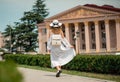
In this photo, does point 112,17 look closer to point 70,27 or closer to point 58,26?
point 70,27

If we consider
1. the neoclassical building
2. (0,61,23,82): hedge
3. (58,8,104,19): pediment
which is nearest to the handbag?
(0,61,23,82): hedge

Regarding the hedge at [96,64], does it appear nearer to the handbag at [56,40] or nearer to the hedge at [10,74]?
the handbag at [56,40]

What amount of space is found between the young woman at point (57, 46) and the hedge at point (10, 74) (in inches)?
375

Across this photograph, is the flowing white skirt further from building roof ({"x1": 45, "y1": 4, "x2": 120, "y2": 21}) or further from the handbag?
building roof ({"x1": 45, "y1": 4, "x2": 120, "y2": 21})

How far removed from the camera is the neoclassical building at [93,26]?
205 feet

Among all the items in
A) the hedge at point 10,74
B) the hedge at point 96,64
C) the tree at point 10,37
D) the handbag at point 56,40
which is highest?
the hedge at point 10,74

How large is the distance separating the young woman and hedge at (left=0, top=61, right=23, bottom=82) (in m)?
9.53

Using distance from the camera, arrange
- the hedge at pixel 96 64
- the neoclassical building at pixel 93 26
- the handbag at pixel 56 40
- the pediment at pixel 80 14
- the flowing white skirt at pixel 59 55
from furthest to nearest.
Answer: the pediment at pixel 80 14 → the neoclassical building at pixel 93 26 → the hedge at pixel 96 64 → the flowing white skirt at pixel 59 55 → the handbag at pixel 56 40

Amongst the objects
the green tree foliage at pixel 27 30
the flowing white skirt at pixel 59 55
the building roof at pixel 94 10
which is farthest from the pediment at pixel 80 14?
the flowing white skirt at pixel 59 55

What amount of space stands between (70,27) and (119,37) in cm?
1205

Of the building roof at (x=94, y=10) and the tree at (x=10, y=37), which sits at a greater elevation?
the building roof at (x=94, y=10)

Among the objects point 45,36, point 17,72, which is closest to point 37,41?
point 45,36

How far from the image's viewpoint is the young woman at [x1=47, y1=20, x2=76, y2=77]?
1046 centimetres

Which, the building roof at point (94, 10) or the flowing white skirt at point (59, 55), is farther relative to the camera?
the building roof at point (94, 10)
